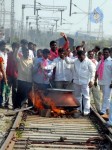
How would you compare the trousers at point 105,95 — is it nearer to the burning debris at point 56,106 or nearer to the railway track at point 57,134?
the railway track at point 57,134

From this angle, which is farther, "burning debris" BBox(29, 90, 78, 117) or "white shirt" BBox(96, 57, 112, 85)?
"white shirt" BBox(96, 57, 112, 85)

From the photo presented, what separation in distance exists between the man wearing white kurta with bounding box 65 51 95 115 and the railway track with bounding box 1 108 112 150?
2.24 feet

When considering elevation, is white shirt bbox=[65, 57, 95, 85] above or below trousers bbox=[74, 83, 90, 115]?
above

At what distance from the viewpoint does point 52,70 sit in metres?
12.3

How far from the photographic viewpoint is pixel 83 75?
11883 millimetres

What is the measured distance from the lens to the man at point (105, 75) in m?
11.9

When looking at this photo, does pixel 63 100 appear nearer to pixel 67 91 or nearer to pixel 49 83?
pixel 67 91

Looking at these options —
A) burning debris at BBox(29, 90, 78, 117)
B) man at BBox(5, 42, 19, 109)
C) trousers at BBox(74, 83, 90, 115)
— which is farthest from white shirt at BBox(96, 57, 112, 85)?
man at BBox(5, 42, 19, 109)

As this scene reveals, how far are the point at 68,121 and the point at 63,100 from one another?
32.2 inches

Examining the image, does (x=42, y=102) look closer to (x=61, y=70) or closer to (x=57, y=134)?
(x=61, y=70)

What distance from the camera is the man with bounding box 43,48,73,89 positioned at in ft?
39.7

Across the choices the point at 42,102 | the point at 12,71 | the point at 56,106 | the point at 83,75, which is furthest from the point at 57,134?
the point at 12,71

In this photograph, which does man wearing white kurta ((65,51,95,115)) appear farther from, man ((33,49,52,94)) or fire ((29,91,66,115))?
fire ((29,91,66,115))

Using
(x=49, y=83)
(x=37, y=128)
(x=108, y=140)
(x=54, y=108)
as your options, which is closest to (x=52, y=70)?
(x=49, y=83)
